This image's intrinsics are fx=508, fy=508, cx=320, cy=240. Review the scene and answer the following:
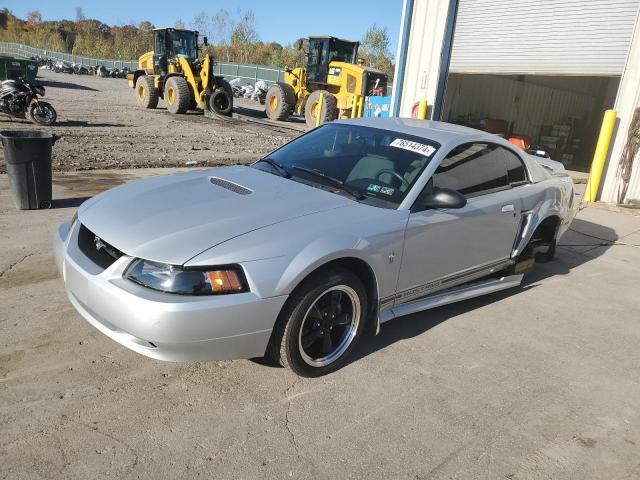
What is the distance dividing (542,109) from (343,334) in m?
19.8

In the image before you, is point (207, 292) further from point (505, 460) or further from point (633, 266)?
point (633, 266)

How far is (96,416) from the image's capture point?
261cm

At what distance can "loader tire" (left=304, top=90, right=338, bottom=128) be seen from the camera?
59.3 ft

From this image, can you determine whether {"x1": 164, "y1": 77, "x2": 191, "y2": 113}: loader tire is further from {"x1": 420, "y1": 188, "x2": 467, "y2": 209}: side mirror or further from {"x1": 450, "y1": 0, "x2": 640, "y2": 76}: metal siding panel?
{"x1": 420, "y1": 188, "x2": 467, "y2": 209}: side mirror

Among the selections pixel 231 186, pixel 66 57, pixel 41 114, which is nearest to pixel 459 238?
pixel 231 186

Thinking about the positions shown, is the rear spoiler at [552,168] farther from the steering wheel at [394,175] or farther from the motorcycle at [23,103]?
the motorcycle at [23,103]

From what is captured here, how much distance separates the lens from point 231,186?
3.53 metres

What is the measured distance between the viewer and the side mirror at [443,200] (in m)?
3.40

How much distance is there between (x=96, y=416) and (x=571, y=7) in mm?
11514

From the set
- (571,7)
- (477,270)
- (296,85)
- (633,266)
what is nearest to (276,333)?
(477,270)

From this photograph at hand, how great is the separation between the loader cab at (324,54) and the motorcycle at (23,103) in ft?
31.9

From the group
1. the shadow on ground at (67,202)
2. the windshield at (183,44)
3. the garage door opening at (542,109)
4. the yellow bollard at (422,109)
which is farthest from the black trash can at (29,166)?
the windshield at (183,44)

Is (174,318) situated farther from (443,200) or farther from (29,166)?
(29,166)

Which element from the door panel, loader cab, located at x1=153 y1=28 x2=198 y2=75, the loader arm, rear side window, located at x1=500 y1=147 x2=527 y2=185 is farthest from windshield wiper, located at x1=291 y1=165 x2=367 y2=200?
loader cab, located at x1=153 y1=28 x2=198 y2=75
